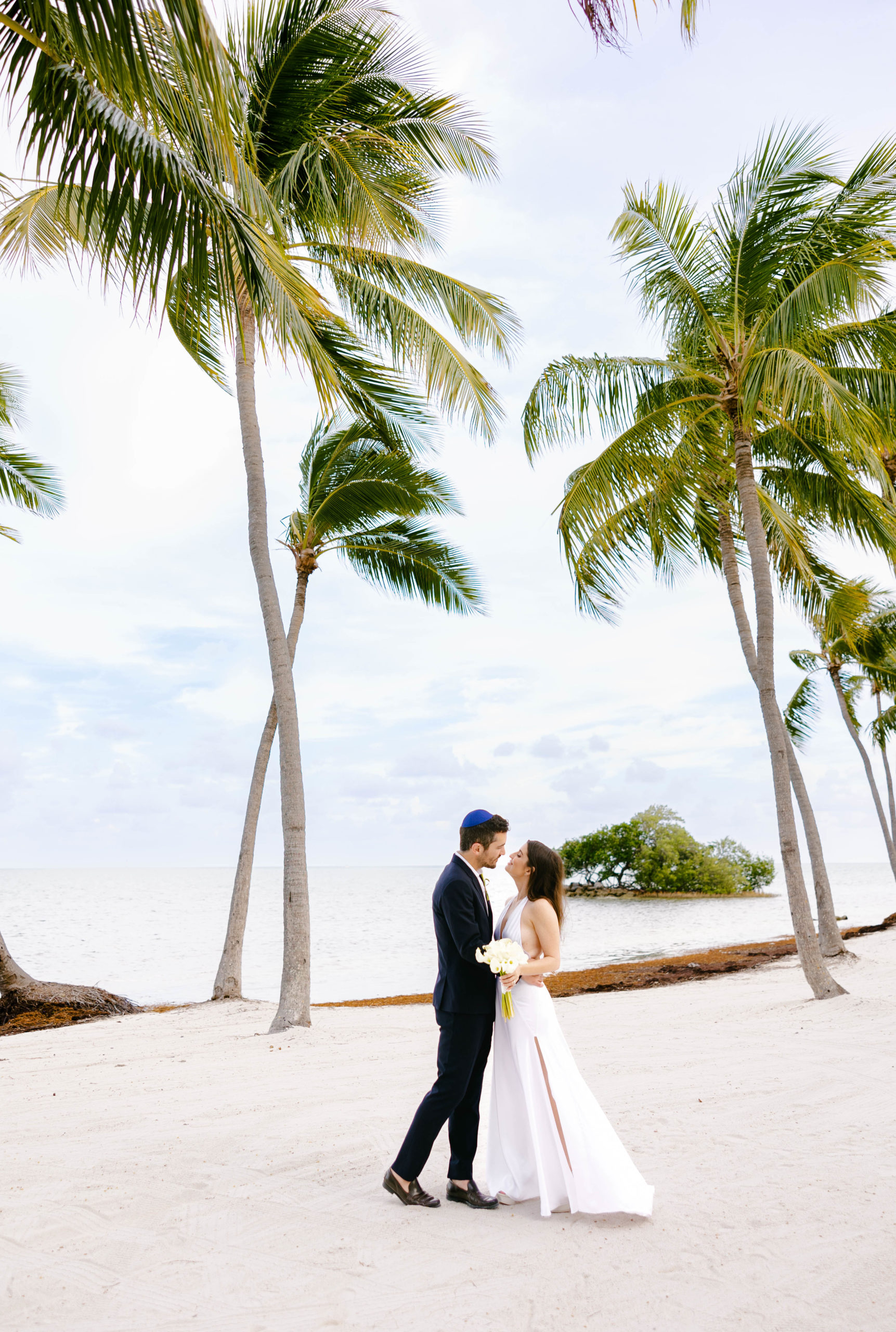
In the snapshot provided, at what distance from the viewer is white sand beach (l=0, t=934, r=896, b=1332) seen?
3.13 meters

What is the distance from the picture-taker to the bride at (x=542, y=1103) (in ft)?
12.6

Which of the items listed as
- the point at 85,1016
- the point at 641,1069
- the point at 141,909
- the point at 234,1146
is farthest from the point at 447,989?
the point at 141,909

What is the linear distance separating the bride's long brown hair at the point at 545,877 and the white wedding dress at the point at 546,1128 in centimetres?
12

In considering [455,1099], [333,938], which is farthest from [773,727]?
[333,938]

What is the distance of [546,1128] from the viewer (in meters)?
3.98

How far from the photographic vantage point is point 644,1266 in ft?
11.2

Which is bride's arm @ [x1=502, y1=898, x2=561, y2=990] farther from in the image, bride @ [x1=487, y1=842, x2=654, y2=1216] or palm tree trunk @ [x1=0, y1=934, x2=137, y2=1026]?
palm tree trunk @ [x1=0, y1=934, x2=137, y2=1026]

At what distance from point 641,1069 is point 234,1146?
3463 mm

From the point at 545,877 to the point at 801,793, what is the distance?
10018 millimetres

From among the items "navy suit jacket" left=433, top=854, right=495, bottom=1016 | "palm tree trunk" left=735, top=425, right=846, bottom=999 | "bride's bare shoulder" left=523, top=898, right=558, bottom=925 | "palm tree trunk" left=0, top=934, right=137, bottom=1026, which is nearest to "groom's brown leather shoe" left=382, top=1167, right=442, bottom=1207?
"navy suit jacket" left=433, top=854, right=495, bottom=1016

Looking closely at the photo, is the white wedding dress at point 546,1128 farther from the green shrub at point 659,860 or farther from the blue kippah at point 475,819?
the green shrub at point 659,860

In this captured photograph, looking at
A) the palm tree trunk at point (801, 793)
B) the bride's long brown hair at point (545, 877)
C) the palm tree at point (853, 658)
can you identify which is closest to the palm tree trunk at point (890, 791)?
the palm tree at point (853, 658)

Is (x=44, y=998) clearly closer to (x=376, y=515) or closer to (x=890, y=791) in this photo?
(x=376, y=515)

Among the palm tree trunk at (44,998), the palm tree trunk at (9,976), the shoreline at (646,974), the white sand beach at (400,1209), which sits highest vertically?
the palm tree trunk at (9,976)
